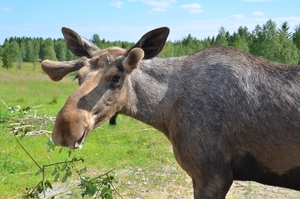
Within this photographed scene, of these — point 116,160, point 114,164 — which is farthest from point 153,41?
point 116,160

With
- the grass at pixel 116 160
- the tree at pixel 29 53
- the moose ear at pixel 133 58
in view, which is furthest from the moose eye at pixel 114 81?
the tree at pixel 29 53

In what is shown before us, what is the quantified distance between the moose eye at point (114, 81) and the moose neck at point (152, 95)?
0.88ft

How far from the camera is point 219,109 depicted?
4180 mm

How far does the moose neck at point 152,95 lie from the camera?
4473 mm

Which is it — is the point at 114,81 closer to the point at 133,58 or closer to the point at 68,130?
the point at 133,58

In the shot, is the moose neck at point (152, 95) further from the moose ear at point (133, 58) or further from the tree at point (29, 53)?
the tree at point (29, 53)

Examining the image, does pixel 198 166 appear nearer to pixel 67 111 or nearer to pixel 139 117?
pixel 139 117

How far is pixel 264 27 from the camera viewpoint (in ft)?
145

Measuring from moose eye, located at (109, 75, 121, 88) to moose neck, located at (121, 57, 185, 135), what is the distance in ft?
0.88

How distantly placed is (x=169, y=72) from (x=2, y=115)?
1312cm

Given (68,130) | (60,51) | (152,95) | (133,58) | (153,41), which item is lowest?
(60,51)

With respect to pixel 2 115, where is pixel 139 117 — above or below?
above

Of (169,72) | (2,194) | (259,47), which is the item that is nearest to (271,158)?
(169,72)

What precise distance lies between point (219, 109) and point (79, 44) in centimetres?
171
